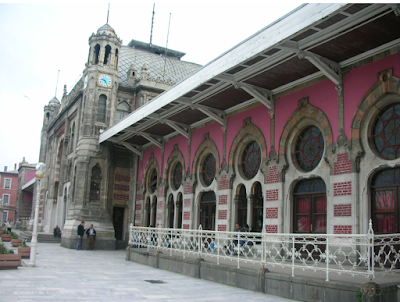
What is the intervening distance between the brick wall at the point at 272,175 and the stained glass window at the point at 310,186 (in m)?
0.66

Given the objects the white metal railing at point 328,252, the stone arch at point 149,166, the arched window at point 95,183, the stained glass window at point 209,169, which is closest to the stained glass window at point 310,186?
the white metal railing at point 328,252

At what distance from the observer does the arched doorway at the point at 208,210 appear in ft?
49.2

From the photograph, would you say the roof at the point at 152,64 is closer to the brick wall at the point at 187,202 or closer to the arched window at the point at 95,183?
the arched window at the point at 95,183

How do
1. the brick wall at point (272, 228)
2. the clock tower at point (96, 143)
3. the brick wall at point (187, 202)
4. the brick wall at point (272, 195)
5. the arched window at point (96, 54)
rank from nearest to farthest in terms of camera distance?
the brick wall at point (272, 228)
the brick wall at point (272, 195)
the brick wall at point (187, 202)
the clock tower at point (96, 143)
the arched window at point (96, 54)

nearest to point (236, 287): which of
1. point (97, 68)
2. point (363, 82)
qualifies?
point (363, 82)

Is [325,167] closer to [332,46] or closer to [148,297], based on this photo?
[332,46]

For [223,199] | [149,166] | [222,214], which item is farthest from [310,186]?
[149,166]

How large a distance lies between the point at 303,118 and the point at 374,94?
2.30 metres

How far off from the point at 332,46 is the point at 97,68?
15017 millimetres

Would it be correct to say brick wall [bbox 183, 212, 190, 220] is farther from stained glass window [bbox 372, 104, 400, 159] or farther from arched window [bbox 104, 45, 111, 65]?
arched window [bbox 104, 45, 111, 65]

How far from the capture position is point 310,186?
1088cm

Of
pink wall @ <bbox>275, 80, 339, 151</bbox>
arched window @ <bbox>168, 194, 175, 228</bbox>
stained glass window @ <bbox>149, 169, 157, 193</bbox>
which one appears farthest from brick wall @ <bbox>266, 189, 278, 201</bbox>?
stained glass window @ <bbox>149, 169, 157, 193</bbox>

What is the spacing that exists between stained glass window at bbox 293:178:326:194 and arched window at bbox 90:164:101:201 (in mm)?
12598

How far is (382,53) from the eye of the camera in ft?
30.1
